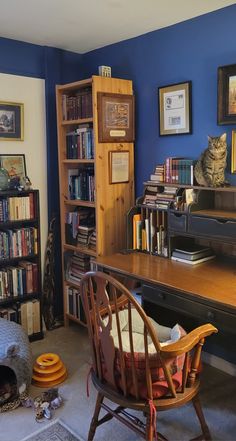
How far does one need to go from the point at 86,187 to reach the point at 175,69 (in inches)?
42.8

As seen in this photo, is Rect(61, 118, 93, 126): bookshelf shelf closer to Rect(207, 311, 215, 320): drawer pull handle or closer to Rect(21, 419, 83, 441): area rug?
Rect(207, 311, 215, 320): drawer pull handle

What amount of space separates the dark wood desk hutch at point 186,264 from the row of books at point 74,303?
714mm

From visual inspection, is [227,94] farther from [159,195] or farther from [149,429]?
[149,429]

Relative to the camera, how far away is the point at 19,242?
10.4 ft

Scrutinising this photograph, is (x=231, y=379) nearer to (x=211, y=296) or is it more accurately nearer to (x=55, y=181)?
(x=211, y=296)

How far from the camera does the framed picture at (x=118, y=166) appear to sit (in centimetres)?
306

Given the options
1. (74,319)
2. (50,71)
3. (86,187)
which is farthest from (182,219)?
(50,71)

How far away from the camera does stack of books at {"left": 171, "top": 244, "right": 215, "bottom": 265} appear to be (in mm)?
2592

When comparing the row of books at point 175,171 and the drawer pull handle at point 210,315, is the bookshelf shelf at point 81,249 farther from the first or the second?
the drawer pull handle at point 210,315

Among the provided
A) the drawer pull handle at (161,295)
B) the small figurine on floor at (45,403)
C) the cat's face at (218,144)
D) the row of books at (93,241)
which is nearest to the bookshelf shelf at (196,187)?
the cat's face at (218,144)

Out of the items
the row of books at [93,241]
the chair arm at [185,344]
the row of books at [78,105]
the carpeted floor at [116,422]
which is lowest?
the carpeted floor at [116,422]

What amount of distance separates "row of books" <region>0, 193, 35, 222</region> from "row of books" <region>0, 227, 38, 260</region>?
0.10 m

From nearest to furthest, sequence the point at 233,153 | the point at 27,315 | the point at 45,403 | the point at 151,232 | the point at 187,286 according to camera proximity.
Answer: the point at 187,286, the point at 45,403, the point at 233,153, the point at 151,232, the point at 27,315

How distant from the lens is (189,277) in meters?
2.32
